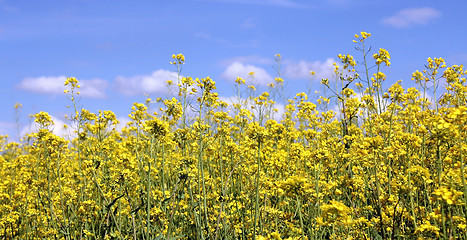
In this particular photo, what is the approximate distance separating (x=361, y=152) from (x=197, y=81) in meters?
1.84

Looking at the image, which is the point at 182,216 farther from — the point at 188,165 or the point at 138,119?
the point at 138,119

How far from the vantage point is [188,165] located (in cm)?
361

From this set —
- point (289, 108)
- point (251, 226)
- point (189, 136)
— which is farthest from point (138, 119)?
point (289, 108)

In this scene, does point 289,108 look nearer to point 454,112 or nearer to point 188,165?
point 188,165

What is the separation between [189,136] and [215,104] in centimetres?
63

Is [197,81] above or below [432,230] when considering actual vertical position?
above

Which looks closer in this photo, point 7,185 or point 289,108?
point 7,185

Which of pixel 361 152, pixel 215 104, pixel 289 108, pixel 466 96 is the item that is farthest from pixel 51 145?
pixel 289 108

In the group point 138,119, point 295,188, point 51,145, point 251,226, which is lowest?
point 251,226

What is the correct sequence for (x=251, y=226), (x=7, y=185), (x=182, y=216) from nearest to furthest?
1. (x=251, y=226)
2. (x=182, y=216)
3. (x=7, y=185)

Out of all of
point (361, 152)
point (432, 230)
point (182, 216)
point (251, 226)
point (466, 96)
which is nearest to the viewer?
point (432, 230)

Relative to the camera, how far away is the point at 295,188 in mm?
2635

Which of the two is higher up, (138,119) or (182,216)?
(138,119)

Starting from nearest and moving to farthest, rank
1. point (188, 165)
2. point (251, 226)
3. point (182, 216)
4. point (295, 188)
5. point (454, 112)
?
1. point (454, 112)
2. point (295, 188)
3. point (188, 165)
4. point (251, 226)
5. point (182, 216)
